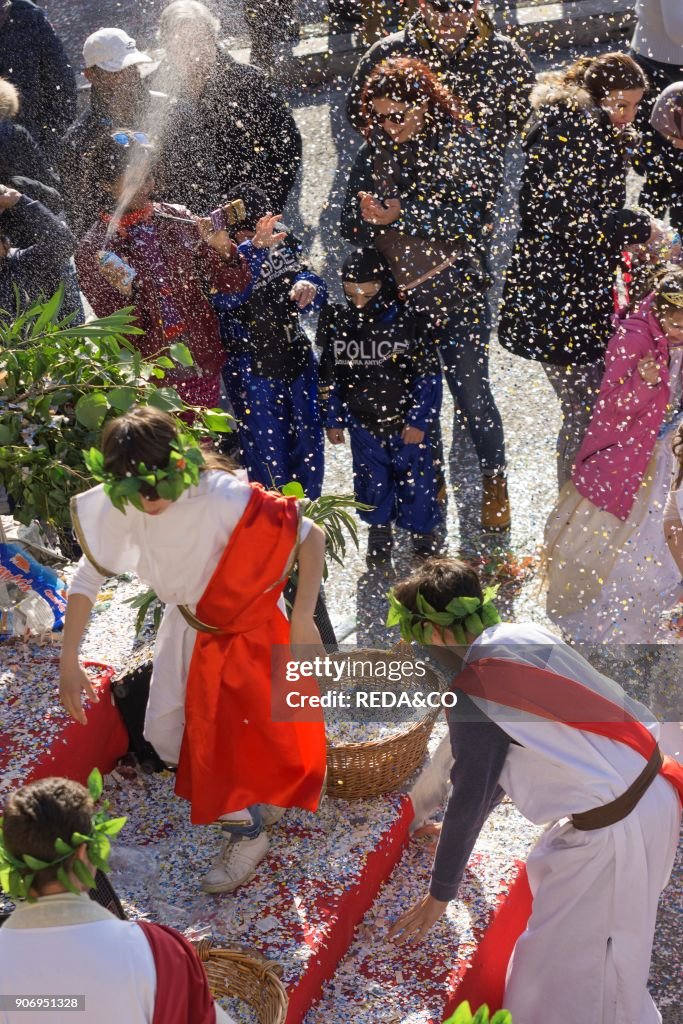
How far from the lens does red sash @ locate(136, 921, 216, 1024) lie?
2145 millimetres

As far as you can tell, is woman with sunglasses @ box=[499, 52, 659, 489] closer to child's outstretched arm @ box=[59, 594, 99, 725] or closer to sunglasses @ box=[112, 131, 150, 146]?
sunglasses @ box=[112, 131, 150, 146]

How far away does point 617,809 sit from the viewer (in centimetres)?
265

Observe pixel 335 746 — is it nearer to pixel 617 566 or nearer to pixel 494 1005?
pixel 494 1005

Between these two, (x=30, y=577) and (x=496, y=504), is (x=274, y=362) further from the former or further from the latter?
(x=30, y=577)

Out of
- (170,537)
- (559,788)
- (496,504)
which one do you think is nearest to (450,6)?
(496,504)

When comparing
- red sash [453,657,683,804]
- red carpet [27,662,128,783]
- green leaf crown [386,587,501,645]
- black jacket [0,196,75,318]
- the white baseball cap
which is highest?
the white baseball cap

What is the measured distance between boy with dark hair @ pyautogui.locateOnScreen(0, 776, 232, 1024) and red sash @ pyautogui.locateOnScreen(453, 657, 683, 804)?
0.87 metres

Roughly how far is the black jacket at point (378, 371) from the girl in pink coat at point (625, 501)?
0.64 meters

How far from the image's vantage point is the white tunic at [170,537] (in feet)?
9.20

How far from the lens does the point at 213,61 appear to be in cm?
550

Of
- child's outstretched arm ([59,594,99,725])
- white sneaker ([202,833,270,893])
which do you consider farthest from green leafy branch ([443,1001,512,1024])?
child's outstretched arm ([59,594,99,725])

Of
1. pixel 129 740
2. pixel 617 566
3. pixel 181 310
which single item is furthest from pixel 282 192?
pixel 129 740

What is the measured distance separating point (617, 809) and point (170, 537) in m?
1.18

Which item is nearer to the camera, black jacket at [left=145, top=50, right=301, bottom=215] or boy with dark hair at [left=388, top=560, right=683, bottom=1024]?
boy with dark hair at [left=388, top=560, right=683, bottom=1024]
